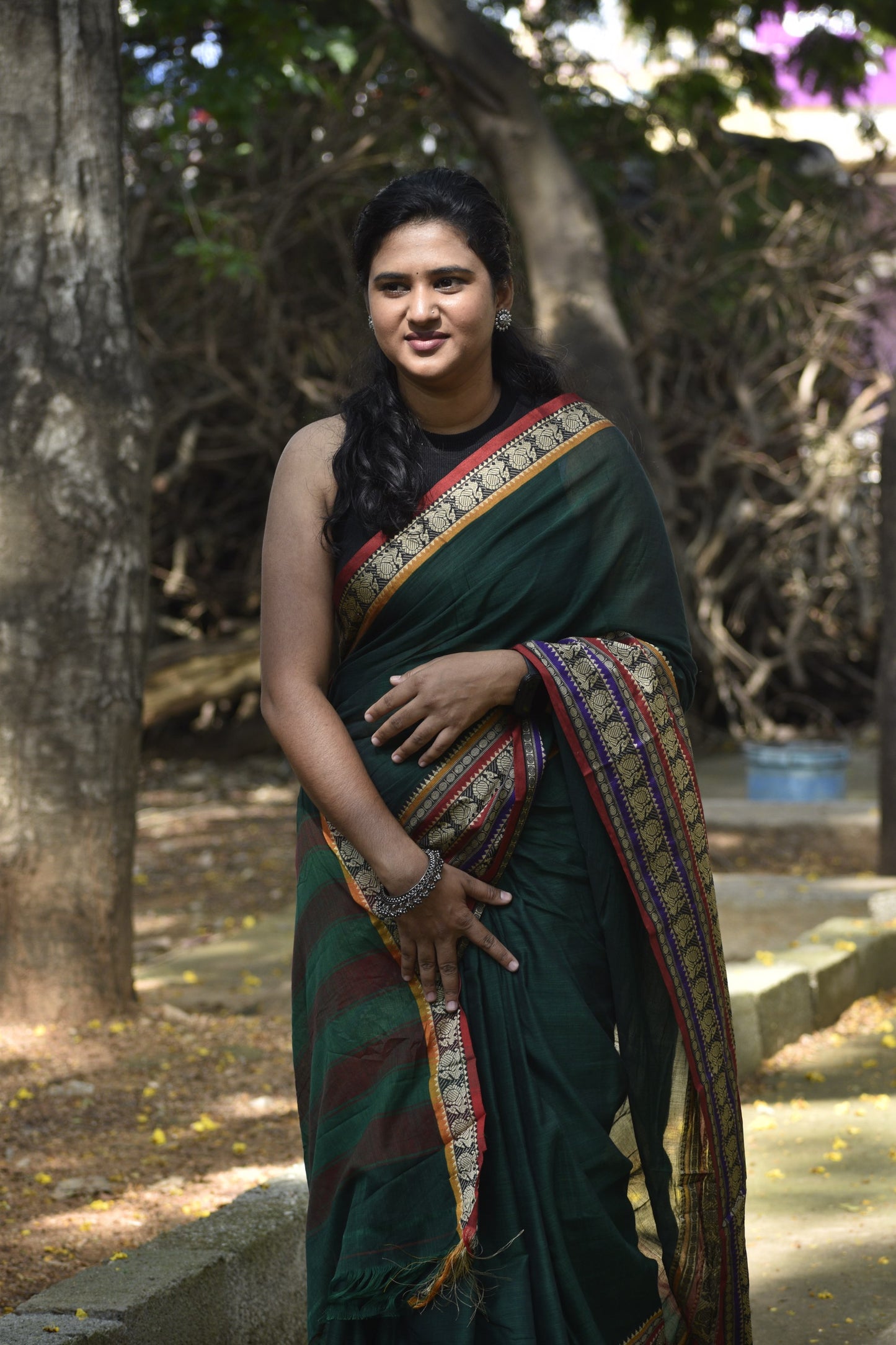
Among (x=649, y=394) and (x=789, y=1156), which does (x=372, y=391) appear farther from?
(x=649, y=394)

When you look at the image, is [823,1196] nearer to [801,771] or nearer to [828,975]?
[828,975]

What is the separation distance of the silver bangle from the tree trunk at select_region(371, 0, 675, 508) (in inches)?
189

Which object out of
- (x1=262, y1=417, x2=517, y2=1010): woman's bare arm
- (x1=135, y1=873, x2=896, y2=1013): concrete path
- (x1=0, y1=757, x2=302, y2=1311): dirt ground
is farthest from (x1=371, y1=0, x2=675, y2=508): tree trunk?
(x1=262, y1=417, x2=517, y2=1010): woman's bare arm

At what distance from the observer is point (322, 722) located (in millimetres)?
2125

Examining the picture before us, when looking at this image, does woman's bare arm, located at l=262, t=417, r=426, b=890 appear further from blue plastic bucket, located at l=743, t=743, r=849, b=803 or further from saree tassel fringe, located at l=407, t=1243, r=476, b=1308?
blue plastic bucket, located at l=743, t=743, r=849, b=803

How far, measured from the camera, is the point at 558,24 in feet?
33.4

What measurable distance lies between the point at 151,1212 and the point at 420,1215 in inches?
48.5

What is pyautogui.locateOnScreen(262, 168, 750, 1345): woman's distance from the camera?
6.79 ft

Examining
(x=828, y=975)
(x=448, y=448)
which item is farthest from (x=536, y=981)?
(x=828, y=975)

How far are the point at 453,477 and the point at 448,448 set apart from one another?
82 mm

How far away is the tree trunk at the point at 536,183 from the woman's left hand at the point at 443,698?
4647mm

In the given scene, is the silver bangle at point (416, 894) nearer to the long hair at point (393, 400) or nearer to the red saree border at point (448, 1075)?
the red saree border at point (448, 1075)

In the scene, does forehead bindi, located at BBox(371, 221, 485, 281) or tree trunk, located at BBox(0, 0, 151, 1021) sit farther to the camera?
tree trunk, located at BBox(0, 0, 151, 1021)

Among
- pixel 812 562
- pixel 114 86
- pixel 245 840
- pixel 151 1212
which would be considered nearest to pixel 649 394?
pixel 812 562
